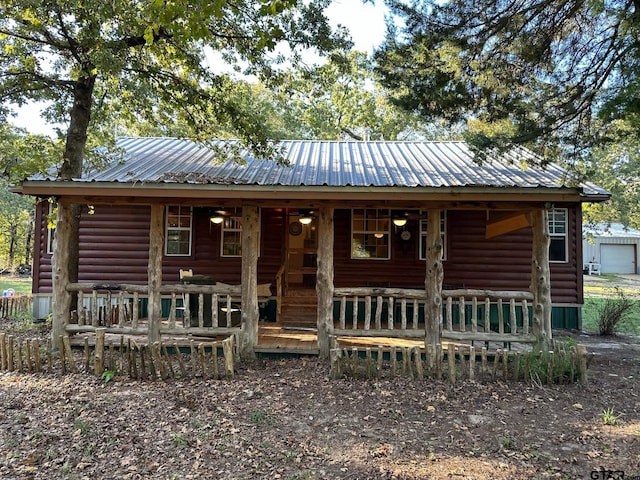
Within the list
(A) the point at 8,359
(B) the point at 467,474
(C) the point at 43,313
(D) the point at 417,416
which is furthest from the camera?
(C) the point at 43,313

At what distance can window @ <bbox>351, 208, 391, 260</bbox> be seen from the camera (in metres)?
9.64

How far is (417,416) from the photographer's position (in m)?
4.46

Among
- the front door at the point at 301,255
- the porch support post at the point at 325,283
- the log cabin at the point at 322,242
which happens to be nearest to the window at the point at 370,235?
the log cabin at the point at 322,242

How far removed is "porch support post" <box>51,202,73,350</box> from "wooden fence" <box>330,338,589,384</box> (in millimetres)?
4297

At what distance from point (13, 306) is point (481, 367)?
1139cm

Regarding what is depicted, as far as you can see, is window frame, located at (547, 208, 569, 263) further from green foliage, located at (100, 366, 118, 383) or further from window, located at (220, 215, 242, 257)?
green foliage, located at (100, 366, 118, 383)

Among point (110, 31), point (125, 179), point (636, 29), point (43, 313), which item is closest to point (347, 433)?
point (125, 179)

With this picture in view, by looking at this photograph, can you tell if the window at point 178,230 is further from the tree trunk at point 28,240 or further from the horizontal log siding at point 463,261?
the tree trunk at point 28,240

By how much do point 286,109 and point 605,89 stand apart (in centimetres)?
2230

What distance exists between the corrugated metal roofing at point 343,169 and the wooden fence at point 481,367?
2266mm

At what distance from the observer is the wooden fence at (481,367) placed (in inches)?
209

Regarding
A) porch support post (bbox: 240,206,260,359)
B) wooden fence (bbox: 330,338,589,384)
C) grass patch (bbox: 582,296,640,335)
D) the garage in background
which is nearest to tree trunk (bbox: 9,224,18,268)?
porch support post (bbox: 240,206,260,359)

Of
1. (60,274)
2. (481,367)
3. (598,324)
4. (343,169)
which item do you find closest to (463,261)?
(598,324)

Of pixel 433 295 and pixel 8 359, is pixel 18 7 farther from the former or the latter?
pixel 433 295
